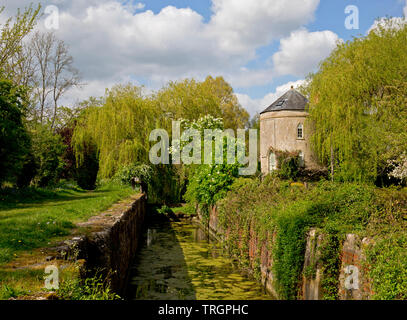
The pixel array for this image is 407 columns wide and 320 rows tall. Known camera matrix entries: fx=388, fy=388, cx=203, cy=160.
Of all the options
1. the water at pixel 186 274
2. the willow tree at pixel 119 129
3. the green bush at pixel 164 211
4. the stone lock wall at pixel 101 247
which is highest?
the willow tree at pixel 119 129

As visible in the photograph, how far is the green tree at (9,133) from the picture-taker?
49.1 feet

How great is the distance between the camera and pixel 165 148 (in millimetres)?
25328

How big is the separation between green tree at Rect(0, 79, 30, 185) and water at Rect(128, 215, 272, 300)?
20.3ft

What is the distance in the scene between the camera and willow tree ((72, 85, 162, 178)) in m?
23.6

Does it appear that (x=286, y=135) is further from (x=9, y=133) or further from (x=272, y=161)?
(x=9, y=133)

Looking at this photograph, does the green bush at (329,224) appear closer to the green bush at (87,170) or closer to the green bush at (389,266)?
the green bush at (389,266)

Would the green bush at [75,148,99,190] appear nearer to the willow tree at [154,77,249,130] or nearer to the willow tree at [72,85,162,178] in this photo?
the willow tree at [72,85,162,178]

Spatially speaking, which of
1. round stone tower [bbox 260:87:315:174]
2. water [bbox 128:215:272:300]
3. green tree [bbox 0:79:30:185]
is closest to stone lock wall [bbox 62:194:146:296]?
water [bbox 128:215:272:300]

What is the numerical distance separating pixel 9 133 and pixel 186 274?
9.06m

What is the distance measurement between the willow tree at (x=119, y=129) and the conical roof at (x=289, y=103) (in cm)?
1236

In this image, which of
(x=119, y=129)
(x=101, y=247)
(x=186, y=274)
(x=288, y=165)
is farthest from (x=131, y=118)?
(x=101, y=247)

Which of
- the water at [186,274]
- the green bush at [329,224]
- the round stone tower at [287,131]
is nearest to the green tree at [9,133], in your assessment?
the water at [186,274]
